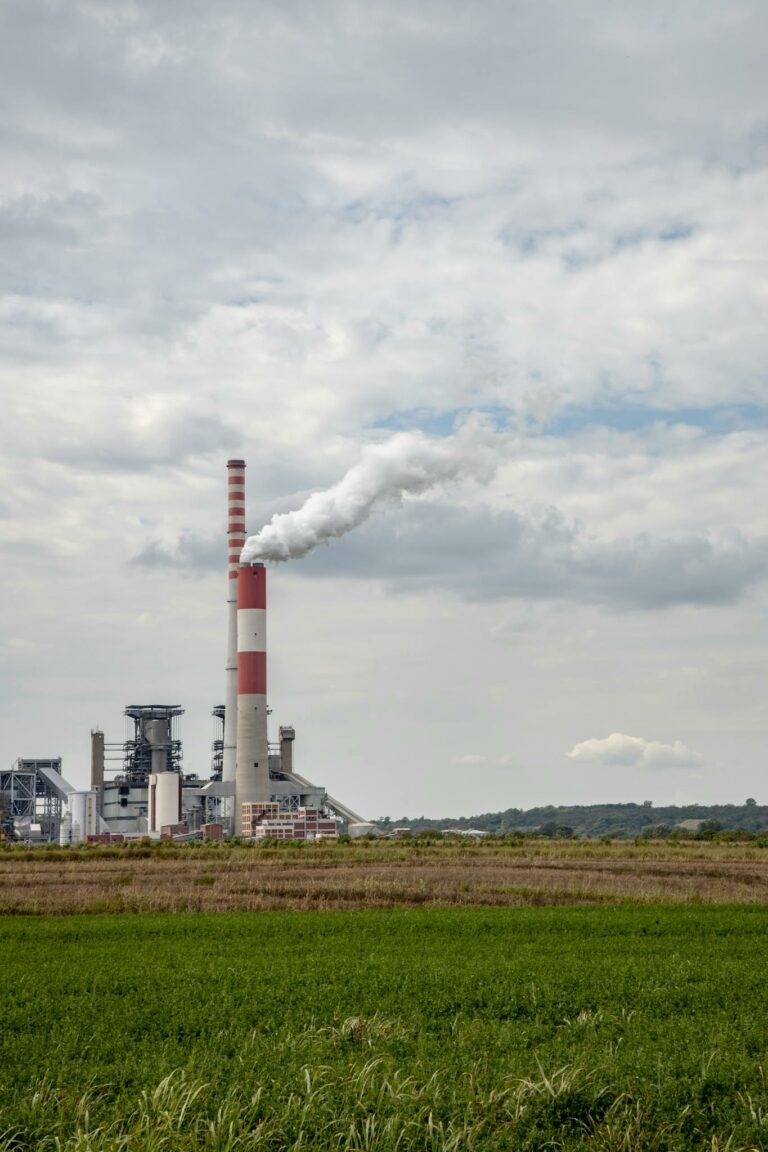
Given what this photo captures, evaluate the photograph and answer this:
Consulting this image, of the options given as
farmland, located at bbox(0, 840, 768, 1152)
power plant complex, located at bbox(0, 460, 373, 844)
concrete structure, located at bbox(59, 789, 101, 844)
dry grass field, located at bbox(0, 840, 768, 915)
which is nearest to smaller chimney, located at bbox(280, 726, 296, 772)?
power plant complex, located at bbox(0, 460, 373, 844)

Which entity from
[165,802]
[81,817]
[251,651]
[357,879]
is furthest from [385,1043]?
[81,817]

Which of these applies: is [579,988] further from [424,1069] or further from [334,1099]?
[334,1099]

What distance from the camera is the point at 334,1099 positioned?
9.45 m

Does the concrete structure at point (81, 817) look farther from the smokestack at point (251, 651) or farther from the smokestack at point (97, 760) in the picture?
the smokestack at point (251, 651)

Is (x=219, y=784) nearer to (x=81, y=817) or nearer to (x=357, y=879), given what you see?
(x=81, y=817)

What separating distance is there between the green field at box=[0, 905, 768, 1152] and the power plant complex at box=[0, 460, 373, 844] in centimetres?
6913

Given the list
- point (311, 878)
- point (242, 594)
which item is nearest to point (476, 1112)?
point (311, 878)

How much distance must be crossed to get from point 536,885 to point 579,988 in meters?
20.5

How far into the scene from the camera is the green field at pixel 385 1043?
9.01 metres

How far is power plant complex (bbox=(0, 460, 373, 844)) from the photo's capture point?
9106 centimetres

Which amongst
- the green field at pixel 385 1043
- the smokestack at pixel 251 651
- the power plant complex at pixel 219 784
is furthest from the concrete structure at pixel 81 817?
the green field at pixel 385 1043

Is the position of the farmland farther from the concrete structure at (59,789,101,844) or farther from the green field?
the concrete structure at (59,789,101,844)

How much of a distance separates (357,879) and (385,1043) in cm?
2669

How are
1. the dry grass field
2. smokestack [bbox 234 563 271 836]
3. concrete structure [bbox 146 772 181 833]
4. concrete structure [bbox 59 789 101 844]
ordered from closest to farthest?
the dry grass field → smokestack [bbox 234 563 271 836] → concrete structure [bbox 146 772 181 833] → concrete structure [bbox 59 789 101 844]
